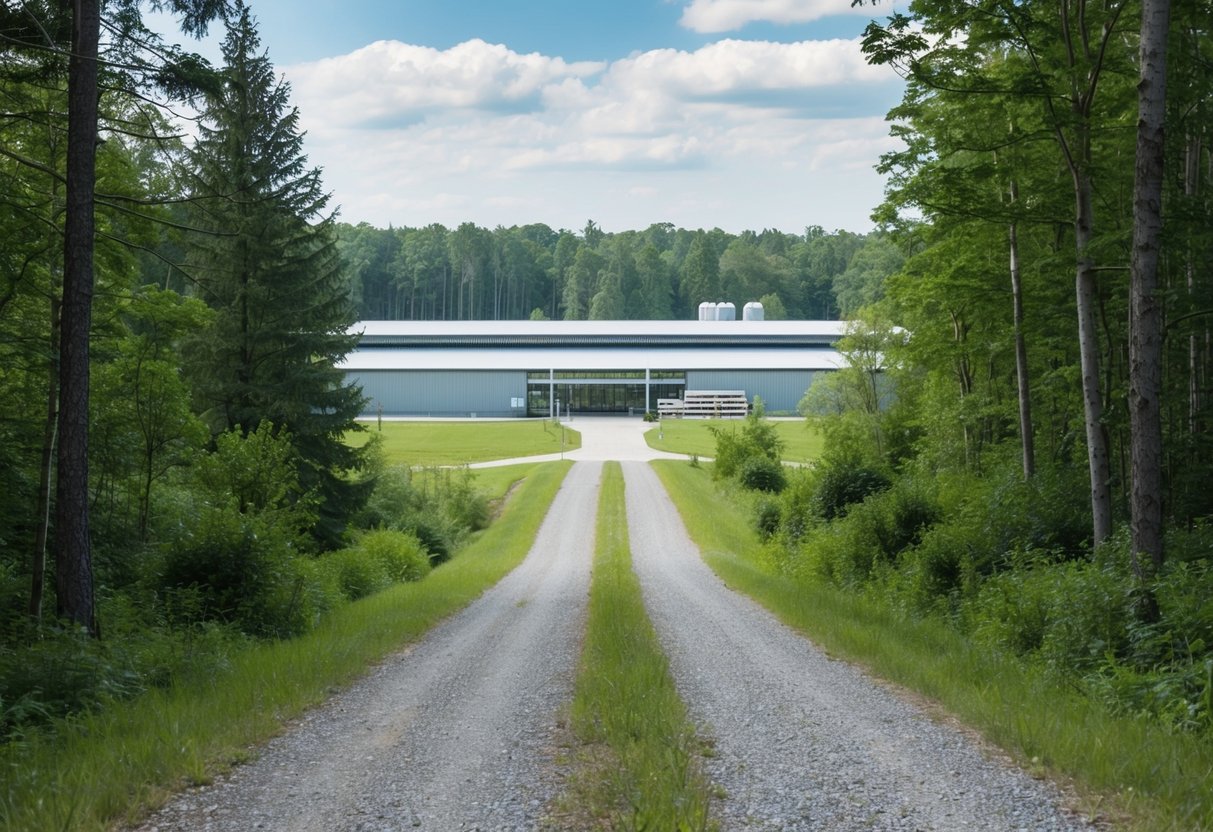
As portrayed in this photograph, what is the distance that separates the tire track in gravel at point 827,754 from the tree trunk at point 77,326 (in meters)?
6.02

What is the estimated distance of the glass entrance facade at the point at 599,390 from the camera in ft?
254

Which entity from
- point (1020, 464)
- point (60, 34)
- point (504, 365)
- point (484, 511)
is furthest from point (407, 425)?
point (60, 34)

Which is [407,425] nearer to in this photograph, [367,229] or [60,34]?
[60,34]

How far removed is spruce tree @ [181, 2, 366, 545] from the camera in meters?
21.3

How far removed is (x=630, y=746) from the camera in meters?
6.80

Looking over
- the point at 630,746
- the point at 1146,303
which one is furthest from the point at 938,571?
the point at 630,746

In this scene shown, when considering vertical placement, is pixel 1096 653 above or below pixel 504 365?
below

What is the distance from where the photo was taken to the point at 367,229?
13175cm

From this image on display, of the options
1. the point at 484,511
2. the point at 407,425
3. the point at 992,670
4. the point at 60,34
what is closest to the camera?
the point at 992,670

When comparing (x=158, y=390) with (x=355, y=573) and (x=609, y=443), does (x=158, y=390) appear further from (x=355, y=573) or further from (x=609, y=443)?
(x=609, y=443)

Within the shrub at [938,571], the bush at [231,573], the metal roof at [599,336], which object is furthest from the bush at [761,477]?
the metal roof at [599,336]

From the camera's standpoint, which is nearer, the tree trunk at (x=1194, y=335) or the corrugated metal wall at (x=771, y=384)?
the tree trunk at (x=1194, y=335)

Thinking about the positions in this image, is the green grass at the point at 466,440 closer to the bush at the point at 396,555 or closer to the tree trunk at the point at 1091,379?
the bush at the point at 396,555

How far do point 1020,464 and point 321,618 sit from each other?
1441 centimetres
